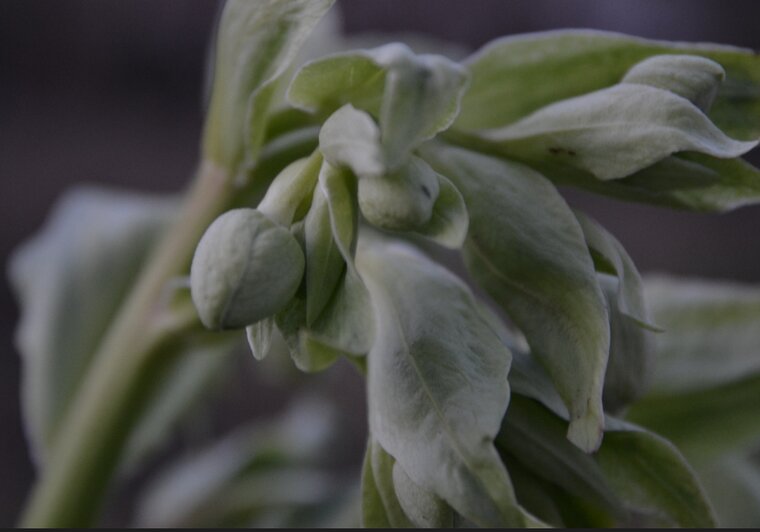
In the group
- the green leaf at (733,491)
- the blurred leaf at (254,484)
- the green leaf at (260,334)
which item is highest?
the green leaf at (260,334)

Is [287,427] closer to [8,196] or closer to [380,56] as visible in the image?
[380,56]

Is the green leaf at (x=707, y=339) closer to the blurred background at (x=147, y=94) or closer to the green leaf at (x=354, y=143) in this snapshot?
the green leaf at (x=354, y=143)

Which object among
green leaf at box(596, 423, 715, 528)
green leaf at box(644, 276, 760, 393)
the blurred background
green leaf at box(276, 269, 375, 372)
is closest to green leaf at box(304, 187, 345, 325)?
green leaf at box(276, 269, 375, 372)

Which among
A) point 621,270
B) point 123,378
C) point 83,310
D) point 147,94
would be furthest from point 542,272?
point 147,94

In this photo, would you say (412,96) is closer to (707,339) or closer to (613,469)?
(613,469)

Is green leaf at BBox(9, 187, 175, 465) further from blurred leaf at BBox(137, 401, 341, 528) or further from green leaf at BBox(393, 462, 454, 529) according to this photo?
green leaf at BBox(393, 462, 454, 529)

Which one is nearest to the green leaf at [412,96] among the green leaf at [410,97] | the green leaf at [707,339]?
the green leaf at [410,97]
